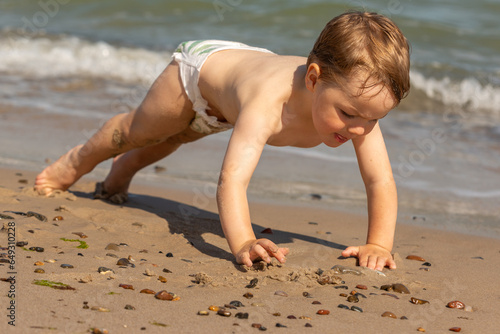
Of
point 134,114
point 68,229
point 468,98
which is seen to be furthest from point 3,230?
point 468,98

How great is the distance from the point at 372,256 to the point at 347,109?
72 cm

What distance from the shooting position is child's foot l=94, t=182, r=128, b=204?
14.0 feet

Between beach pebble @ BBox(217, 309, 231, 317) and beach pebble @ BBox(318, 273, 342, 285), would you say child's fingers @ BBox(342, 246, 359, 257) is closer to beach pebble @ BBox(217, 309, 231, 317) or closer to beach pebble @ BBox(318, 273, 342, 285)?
beach pebble @ BBox(318, 273, 342, 285)

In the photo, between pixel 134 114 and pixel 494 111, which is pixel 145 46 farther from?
pixel 134 114

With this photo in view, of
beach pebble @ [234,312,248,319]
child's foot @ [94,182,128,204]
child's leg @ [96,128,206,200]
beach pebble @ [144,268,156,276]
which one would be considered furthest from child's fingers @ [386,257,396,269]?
child's foot @ [94,182,128,204]

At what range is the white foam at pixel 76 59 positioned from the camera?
9.35 m

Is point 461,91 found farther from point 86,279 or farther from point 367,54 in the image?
point 86,279

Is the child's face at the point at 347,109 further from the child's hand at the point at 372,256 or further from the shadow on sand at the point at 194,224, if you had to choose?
the shadow on sand at the point at 194,224

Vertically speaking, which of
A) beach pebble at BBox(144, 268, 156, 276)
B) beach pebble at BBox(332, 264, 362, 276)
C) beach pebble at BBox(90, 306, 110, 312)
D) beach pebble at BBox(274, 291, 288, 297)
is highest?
beach pebble at BBox(332, 264, 362, 276)

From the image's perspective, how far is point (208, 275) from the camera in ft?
9.25

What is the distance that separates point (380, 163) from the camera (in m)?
3.38

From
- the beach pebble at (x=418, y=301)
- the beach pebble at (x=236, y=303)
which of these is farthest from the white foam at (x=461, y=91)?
the beach pebble at (x=236, y=303)

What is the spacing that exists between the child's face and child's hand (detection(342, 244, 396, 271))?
20.7 inches

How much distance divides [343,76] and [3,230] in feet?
5.60
